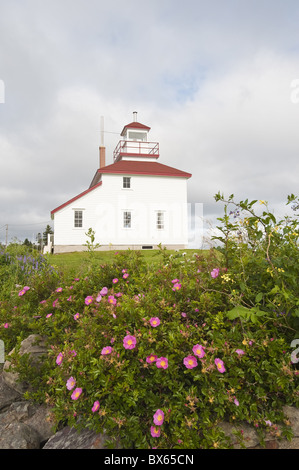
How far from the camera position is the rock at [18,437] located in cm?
225

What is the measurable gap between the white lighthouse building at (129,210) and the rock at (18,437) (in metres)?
19.2

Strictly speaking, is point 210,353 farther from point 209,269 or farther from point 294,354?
point 209,269

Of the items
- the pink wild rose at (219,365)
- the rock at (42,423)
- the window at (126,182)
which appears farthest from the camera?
the window at (126,182)

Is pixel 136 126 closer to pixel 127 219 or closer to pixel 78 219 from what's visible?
pixel 127 219

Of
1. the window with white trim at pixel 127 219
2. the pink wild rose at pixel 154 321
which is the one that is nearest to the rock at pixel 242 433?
the pink wild rose at pixel 154 321

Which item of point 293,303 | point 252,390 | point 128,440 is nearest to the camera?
point 128,440

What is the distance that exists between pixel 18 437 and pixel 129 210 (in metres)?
21.3

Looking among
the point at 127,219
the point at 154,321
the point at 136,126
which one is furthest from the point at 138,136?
the point at 154,321

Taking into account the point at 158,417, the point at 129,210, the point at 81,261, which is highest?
the point at 129,210

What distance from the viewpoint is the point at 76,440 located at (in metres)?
2.19

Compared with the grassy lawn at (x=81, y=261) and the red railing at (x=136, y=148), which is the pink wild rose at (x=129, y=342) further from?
the red railing at (x=136, y=148)

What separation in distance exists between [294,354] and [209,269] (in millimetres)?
1074

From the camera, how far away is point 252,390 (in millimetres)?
2205
